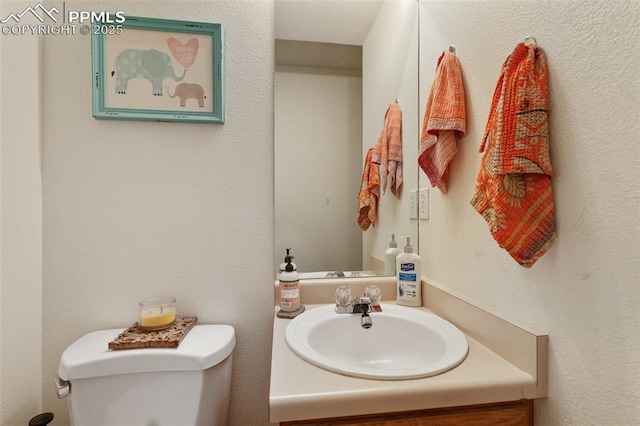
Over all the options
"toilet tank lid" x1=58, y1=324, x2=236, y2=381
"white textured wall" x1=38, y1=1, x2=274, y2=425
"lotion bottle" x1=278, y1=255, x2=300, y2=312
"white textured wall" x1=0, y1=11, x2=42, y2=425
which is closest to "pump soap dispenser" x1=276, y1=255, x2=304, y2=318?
"lotion bottle" x1=278, y1=255, x2=300, y2=312

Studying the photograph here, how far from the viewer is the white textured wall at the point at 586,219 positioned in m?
0.48

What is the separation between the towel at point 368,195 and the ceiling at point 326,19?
487 mm

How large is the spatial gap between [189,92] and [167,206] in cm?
39

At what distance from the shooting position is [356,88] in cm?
127

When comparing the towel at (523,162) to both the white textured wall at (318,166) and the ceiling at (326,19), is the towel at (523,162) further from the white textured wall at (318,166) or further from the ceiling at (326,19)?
the ceiling at (326,19)

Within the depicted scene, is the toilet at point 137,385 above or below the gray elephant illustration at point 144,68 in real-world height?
below

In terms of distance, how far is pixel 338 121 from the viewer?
1253 millimetres

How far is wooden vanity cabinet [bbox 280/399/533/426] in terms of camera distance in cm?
58

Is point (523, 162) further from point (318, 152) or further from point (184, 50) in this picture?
point (184, 50)

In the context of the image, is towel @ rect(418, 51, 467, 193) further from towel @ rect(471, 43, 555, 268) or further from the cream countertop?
the cream countertop

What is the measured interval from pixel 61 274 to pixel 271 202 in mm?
719

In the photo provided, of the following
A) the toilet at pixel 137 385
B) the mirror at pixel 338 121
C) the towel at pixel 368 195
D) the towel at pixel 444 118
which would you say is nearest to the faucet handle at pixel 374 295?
the mirror at pixel 338 121

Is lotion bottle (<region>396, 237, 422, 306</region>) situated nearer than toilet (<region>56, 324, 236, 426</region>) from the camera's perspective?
No

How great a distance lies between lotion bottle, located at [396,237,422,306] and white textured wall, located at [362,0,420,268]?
0.52ft
